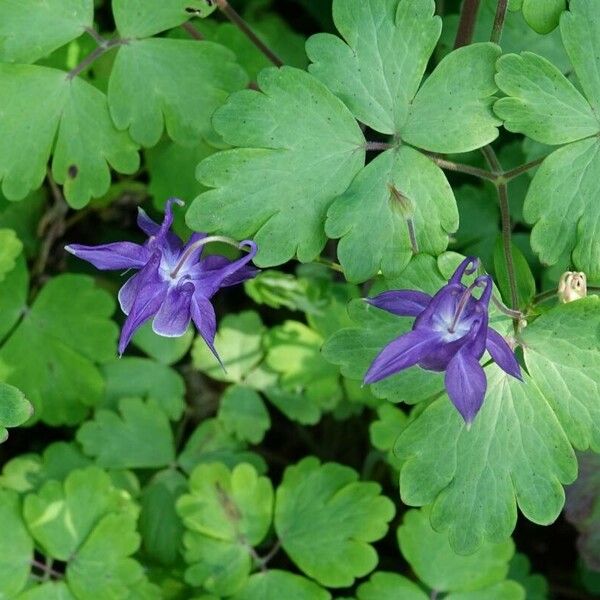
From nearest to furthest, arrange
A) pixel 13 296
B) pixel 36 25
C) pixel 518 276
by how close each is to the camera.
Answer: pixel 518 276, pixel 36 25, pixel 13 296

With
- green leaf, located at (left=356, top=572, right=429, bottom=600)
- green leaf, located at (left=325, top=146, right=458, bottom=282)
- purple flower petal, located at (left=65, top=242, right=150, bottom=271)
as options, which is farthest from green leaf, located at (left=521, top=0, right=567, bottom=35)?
green leaf, located at (left=356, top=572, right=429, bottom=600)

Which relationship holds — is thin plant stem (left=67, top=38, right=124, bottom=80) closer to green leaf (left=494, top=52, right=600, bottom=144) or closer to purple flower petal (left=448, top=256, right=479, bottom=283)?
green leaf (left=494, top=52, right=600, bottom=144)

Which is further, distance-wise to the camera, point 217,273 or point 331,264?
point 331,264

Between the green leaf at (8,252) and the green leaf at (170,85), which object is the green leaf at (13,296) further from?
the green leaf at (170,85)

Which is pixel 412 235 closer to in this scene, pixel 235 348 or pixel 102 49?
pixel 102 49

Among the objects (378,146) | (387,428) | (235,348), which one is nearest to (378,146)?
(378,146)

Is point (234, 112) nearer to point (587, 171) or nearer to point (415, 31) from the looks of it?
point (415, 31)
